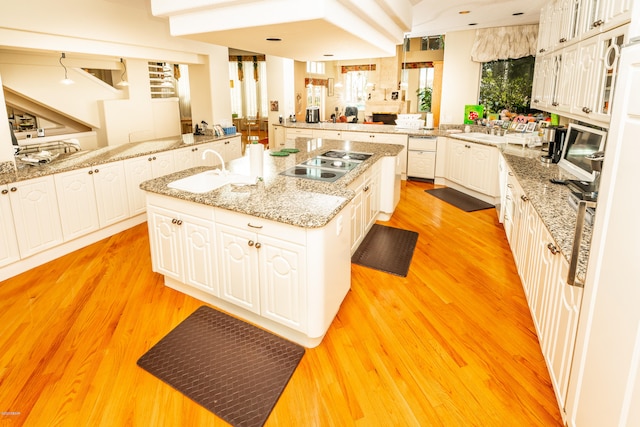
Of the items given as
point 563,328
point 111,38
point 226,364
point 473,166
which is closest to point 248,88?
point 111,38

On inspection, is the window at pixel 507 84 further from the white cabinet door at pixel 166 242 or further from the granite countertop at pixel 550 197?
the white cabinet door at pixel 166 242

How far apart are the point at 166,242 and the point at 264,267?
96 centimetres

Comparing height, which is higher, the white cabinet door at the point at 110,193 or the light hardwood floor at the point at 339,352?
the white cabinet door at the point at 110,193

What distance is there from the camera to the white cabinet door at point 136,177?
13.6 ft

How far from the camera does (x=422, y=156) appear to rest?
6125 mm

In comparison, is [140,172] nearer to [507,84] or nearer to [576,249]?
[576,249]

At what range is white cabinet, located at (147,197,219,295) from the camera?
8.16ft

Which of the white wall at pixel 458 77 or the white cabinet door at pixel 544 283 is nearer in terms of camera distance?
the white cabinet door at pixel 544 283

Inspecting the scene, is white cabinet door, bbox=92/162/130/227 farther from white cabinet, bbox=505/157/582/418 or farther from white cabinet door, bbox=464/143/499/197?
white cabinet door, bbox=464/143/499/197

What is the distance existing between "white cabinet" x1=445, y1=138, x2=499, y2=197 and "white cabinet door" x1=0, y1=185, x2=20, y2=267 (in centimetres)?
517

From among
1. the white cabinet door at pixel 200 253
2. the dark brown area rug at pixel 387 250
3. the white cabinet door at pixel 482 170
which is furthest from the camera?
the white cabinet door at pixel 482 170

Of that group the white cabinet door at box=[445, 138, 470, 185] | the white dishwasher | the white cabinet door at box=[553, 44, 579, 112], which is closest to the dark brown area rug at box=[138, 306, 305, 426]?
the white cabinet door at box=[553, 44, 579, 112]

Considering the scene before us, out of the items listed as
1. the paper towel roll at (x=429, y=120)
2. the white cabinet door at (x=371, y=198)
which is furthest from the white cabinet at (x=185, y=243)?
the paper towel roll at (x=429, y=120)

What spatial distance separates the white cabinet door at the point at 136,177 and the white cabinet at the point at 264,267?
234 cm
